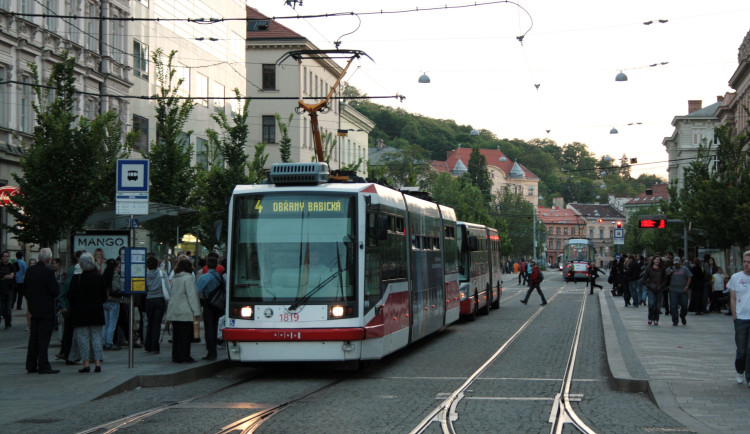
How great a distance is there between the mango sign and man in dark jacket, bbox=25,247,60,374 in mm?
12131

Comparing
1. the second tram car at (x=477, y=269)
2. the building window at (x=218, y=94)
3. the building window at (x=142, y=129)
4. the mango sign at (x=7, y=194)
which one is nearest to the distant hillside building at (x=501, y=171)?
the building window at (x=218, y=94)

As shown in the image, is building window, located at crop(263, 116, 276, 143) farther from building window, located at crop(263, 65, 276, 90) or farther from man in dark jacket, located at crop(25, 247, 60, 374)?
man in dark jacket, located at crop(25, 247, 60, 374)

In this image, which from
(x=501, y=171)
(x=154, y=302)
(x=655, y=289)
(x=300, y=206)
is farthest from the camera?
(x=501, y=171)

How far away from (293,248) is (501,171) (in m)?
164

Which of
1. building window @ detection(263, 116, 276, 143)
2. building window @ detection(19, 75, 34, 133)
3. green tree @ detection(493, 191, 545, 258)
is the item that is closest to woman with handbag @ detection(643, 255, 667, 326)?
building window @ detection(19, 75, 34, 133)

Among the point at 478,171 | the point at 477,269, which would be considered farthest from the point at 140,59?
the point at 478,171

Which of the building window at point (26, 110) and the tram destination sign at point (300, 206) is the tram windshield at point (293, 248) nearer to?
the tram destination sign at point (300, 206)

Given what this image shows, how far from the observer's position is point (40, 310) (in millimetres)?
14219

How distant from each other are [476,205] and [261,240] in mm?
91578

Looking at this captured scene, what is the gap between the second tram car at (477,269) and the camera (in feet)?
90.8

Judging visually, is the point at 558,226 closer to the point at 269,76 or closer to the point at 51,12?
the point at 269,76

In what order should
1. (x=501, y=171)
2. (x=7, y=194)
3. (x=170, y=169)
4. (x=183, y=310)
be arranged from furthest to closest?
(x=501, y=171) < (x=170, y=169) < (x=7, y=194) < (x=183, y=310)

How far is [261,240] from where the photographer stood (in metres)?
14.9

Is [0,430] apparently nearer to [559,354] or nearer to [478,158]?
[559,354]
